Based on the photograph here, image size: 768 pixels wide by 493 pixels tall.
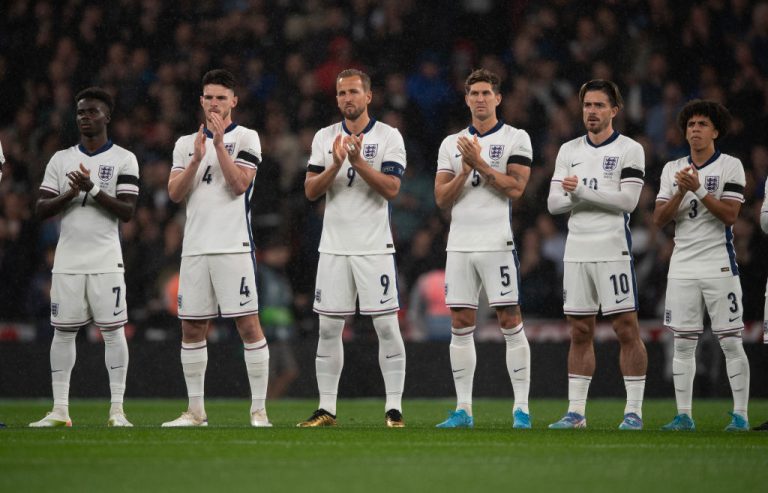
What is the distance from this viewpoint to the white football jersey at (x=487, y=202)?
30.6ft

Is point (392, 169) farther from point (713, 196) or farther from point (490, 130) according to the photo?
point (713, 196)

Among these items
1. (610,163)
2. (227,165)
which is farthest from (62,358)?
(610,163)

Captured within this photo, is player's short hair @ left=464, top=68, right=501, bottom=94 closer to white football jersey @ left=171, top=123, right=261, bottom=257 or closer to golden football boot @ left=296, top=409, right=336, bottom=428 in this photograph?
white football jersey @ left=171, top=123, right=261, bottom=257

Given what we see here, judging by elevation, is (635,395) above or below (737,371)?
below

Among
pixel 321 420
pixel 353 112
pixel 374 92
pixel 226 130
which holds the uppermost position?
pixel 374 92

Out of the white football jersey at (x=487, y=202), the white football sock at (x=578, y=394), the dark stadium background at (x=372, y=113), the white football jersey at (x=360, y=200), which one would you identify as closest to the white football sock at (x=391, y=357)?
the white football jersey at (x=360, y=200)

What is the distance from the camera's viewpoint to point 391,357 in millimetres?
9367

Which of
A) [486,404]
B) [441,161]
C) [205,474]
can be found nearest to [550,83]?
[486,404]

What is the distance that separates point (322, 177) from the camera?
9172mm

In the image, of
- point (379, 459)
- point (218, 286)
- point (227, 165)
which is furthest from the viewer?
point (218, 286)

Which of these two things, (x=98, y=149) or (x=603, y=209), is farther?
(x=98, y=149)

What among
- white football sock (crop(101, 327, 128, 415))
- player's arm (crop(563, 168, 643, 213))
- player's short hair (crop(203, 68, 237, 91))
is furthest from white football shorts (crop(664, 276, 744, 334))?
white football sock (crop(101, 327, 128, 415))

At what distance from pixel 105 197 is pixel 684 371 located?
4567 millimetres

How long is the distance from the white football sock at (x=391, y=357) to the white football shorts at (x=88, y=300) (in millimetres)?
1967
